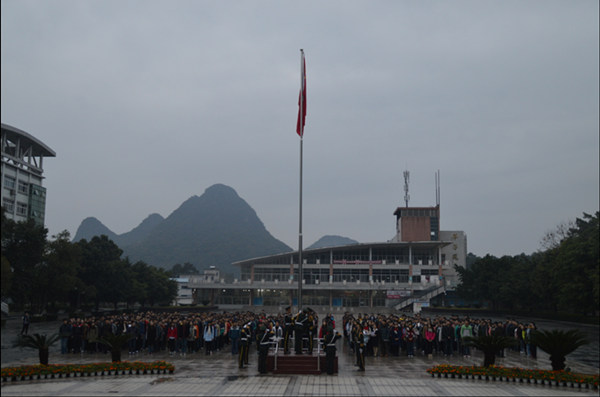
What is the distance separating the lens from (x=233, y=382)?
1470 centimetres

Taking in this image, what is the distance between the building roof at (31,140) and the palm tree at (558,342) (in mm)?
43207

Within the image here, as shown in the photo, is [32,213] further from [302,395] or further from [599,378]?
[599,378]

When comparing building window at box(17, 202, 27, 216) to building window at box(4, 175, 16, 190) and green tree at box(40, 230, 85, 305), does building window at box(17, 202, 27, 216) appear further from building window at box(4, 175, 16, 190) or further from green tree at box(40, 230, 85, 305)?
green tree at box(40, 230, 85, 305)

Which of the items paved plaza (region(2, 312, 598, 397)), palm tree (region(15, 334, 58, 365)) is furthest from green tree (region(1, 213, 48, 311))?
palm tree (region(15, 334, 58, 365))

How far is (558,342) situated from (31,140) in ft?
176

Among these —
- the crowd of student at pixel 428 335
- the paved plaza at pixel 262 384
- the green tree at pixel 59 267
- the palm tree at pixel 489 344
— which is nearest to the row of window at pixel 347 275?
the green tree at pixel 59 267

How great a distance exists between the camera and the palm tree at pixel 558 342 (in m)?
15.3

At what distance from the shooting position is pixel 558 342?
50.4ft

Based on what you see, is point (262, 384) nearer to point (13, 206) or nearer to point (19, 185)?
point (13, 206)

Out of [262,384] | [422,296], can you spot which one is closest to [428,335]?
[262,384]

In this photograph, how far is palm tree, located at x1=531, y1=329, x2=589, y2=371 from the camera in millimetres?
15258

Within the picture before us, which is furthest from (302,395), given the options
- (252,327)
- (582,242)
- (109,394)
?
(582,242)

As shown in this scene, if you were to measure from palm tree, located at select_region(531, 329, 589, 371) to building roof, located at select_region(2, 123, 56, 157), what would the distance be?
43.2m

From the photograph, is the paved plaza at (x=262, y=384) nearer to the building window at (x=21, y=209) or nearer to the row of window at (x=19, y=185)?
the row of window at (x=19, y=185)
